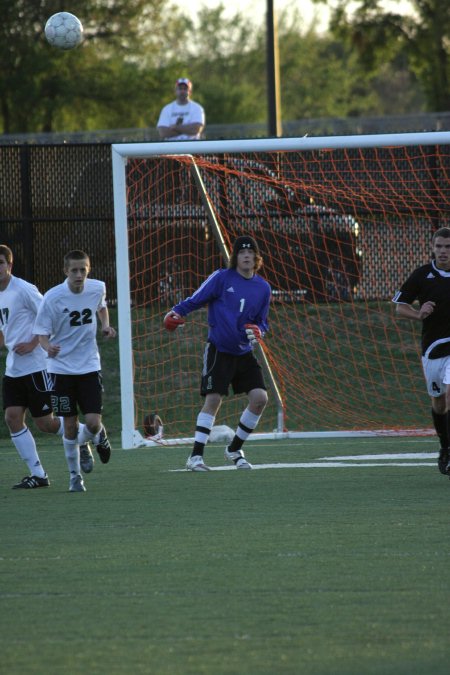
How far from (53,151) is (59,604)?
41.8ft

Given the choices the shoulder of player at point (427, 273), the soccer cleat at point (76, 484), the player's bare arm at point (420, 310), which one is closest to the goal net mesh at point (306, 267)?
the player's bare arm at point (420, 310)

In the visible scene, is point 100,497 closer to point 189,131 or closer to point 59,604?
point 59,604

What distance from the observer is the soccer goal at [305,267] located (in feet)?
51.3

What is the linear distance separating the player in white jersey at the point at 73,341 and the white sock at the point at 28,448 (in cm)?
28

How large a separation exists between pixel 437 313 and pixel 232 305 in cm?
A: 187

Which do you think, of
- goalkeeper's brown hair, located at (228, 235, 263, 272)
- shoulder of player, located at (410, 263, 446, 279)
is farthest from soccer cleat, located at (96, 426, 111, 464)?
shoulder of player, located at (410, 263, 446, 279)

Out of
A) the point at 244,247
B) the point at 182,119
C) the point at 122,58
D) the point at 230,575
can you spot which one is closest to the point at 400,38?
the point at 122,58

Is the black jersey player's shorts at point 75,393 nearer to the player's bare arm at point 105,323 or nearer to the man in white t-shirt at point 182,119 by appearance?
the player's bare arm at point 105,323

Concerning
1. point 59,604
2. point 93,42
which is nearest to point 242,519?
point 59,604

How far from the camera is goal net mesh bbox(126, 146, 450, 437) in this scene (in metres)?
15.7

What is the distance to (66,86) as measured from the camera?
40.3 metres

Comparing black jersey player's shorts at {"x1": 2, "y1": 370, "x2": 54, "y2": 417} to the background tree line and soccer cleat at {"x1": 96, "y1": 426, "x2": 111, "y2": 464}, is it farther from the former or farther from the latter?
the background tree line

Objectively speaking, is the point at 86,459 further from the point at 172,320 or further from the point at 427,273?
the point at 427,273

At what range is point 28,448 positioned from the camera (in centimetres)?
1005
